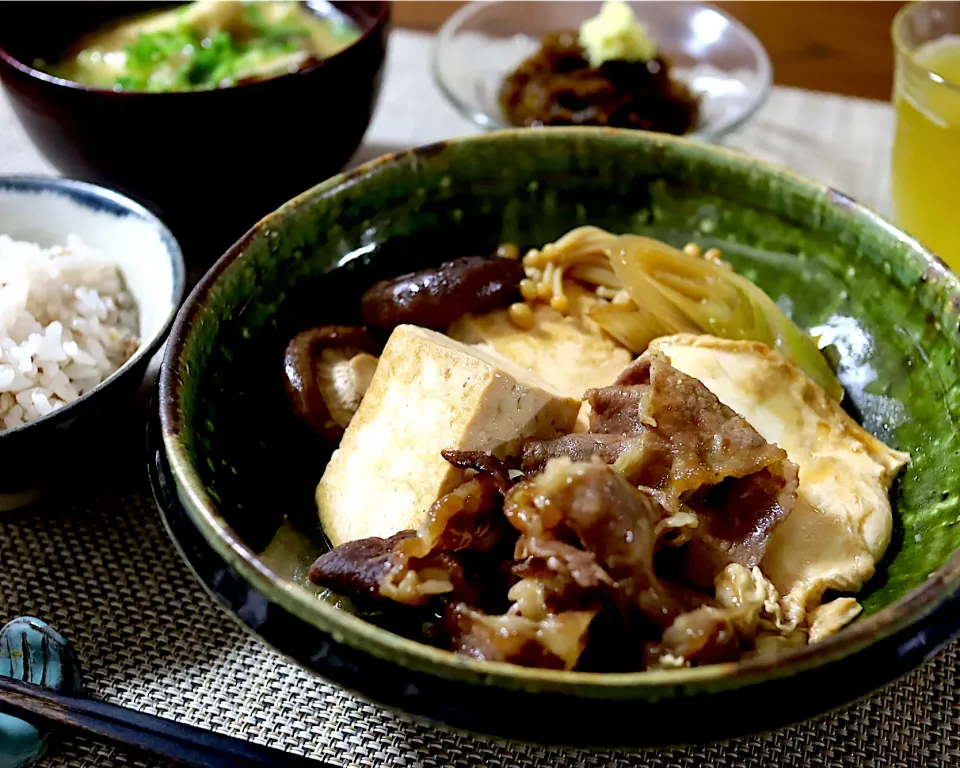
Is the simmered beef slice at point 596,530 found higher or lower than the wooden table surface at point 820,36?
higher

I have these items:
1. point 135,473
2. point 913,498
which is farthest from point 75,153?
point 913,498

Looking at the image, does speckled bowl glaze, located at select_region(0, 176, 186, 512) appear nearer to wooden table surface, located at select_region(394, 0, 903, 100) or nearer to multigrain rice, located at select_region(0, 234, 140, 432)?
multigrain rice, located at select_region(0, 234, 140, 432)

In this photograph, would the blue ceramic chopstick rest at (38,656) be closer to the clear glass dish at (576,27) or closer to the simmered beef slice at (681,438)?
the simmered beef slice at (681,438)

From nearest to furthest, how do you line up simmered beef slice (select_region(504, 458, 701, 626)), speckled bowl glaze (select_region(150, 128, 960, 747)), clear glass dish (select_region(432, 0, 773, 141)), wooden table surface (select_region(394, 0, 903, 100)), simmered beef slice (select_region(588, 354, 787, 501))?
speckled bowl glaze (select_region(150, 128, 960, 747)) → simmered beef slice (select_region(504, 458, 701, 626)) → simmered beef slice (select_region(588, 354, 787, 501)) → clear glass dish (select_region(432, 0, 773, 141)) → wooden table surface (select_region(394, 0, 903, 100))

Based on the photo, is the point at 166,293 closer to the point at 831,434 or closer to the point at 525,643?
the point at 525,643

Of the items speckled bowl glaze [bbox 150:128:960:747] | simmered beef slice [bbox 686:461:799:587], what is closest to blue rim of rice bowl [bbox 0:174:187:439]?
speckled bowl glaze [bbox 150:128:960:747]

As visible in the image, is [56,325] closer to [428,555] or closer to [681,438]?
[428,555]

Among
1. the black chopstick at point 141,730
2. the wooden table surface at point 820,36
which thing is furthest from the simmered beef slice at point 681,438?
the wooden table surface at point 820,36
